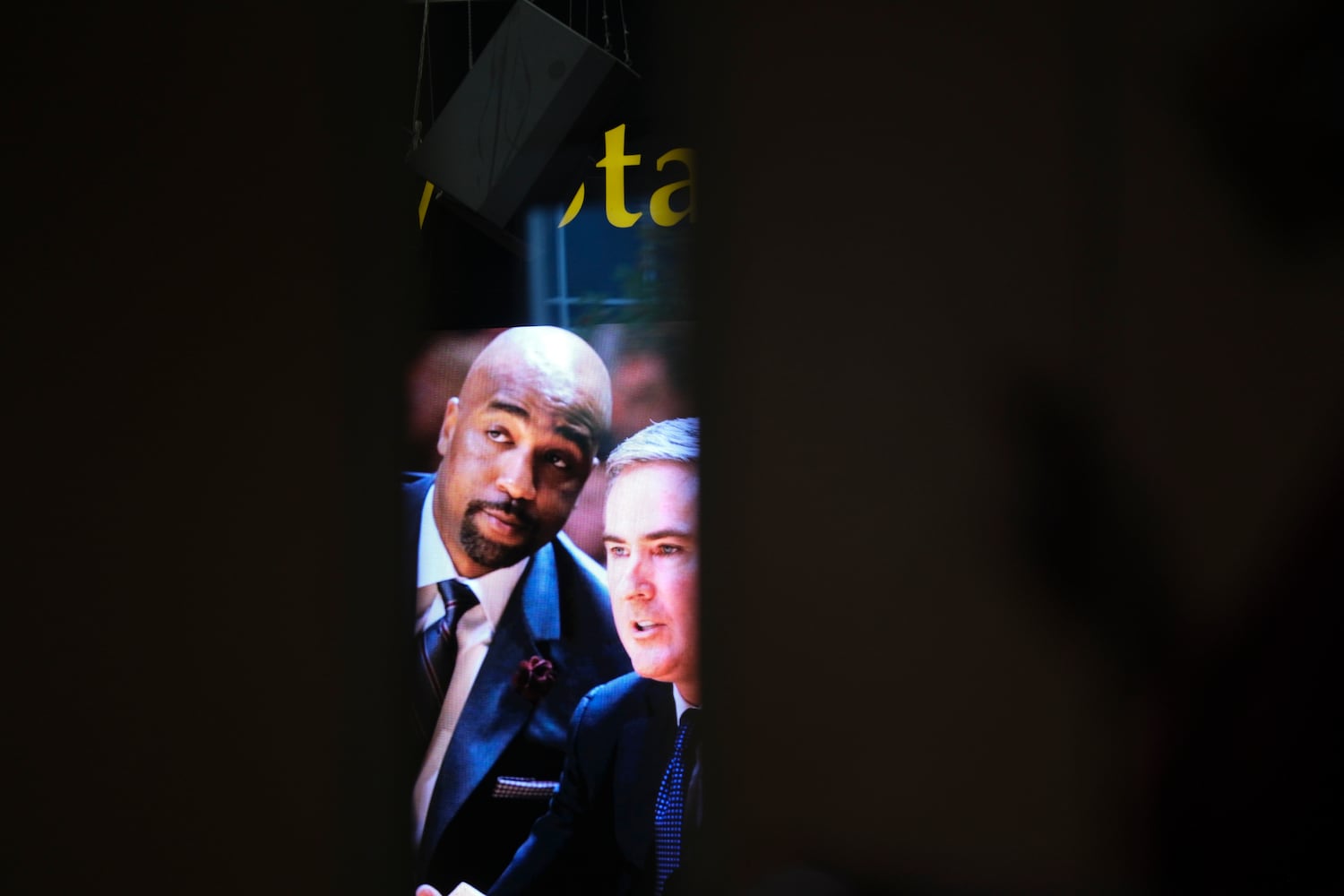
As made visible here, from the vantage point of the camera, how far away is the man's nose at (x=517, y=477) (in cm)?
159

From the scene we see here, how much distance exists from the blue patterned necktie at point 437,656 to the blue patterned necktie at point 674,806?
1.40 feet

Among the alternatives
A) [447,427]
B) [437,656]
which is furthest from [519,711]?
[447,427]

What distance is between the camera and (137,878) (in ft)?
5.05

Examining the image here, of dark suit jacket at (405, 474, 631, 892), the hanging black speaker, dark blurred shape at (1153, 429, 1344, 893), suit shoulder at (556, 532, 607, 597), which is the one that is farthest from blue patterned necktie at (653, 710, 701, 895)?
the hanging black speaker

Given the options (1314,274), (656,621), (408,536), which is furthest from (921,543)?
(408,536)

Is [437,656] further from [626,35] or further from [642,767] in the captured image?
[626,35]

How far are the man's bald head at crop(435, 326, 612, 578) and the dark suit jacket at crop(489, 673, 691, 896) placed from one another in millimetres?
329

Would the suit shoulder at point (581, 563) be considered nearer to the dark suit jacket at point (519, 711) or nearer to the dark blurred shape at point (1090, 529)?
the dark suit jacket at point (519, 711)

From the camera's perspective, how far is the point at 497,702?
1583 millimetres

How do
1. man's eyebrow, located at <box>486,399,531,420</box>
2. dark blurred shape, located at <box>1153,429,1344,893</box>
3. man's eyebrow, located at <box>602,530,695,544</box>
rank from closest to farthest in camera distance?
dark blurred shape, located at <box>1153,429,1344,893</box>, man's eyebrow, located at <box>602,530,695,544</box>, man's eyebrow, located at <box>486,399,531,420</box>

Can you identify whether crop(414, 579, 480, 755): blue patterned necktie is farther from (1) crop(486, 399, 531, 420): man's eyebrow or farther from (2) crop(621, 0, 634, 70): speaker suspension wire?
(2) crop(621, 0, 634, 70): speaker suspension wire

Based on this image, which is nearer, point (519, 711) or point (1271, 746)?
point (1271, 746)

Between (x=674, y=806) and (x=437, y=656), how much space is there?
49 centimetres

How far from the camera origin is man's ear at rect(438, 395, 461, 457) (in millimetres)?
1568
